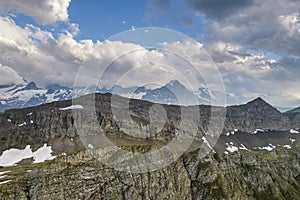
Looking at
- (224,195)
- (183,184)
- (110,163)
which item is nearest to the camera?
(110,163)

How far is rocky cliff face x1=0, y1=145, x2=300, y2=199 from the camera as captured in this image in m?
85.4

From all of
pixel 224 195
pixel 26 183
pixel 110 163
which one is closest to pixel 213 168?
pixel 224 195

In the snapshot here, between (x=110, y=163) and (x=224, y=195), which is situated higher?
(x=110, y=163)

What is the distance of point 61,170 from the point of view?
89.6 m

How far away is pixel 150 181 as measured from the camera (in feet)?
385

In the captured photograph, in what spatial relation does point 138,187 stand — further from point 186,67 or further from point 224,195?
point 186,67

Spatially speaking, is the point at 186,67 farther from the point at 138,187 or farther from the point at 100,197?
the point at 138,187

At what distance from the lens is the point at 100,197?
98.3 meters

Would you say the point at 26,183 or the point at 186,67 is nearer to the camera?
the point at 186,67

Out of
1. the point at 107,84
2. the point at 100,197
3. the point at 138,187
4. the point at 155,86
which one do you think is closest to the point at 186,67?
the point at 155,86

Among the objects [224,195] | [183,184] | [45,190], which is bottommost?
[224,195]

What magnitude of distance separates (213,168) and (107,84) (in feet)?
424

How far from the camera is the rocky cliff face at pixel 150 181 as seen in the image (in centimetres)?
8538

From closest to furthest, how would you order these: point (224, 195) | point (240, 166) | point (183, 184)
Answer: point (183, 184)
point (224, 195)
point (240, 166)
